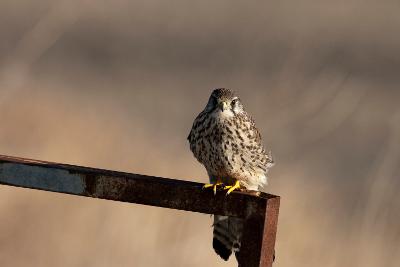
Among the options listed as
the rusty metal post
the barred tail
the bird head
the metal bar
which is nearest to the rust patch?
the metal bar

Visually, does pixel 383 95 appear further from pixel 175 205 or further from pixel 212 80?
pixel 175 205

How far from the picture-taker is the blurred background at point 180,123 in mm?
5387

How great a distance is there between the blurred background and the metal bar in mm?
1700

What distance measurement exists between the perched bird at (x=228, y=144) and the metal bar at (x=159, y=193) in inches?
67.7

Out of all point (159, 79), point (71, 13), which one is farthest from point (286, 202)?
point (159, 79)

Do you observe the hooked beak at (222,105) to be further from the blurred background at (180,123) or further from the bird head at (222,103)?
the blurred background at (180,123)

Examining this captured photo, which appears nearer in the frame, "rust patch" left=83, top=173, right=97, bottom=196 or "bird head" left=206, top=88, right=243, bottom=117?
"rust patch" left=83, top=173, right=97, bottom=196

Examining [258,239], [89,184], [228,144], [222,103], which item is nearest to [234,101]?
[222,103]

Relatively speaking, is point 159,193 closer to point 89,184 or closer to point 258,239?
point 89,184

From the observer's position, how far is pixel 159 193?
10.8 ft

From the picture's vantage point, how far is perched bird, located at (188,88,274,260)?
201 inches

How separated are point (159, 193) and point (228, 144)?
189cm

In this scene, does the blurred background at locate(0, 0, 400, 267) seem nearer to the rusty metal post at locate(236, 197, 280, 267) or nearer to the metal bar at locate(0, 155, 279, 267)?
the metal bar at locate(0, 155, 279, 267)

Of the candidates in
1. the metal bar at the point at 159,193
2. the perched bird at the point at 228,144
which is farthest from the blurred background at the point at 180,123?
the metal bar at the point at 159,193
